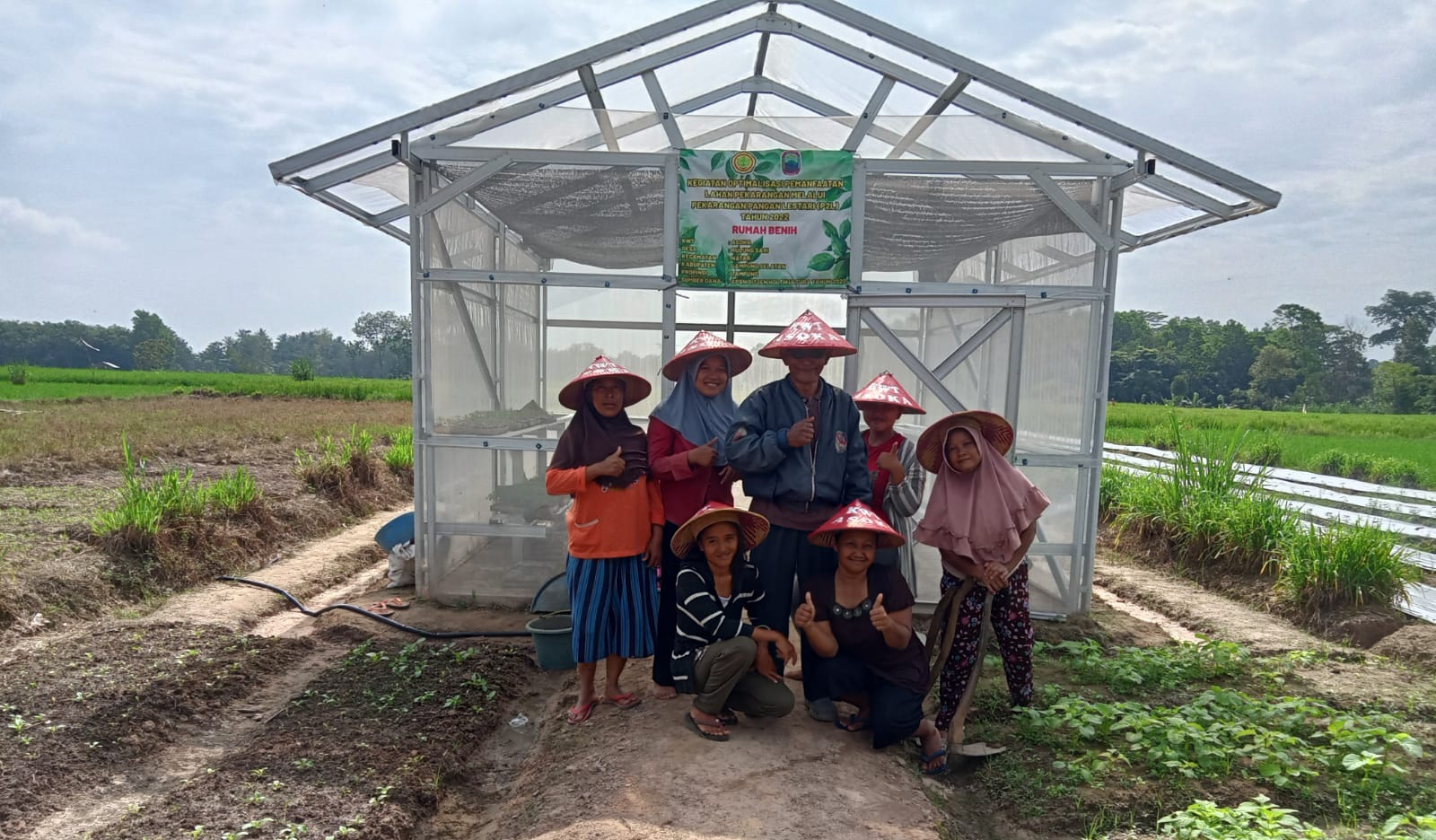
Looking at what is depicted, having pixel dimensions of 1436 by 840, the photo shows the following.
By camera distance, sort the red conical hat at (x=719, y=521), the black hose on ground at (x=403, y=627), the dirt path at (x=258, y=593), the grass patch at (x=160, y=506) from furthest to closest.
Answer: the grass patch at (x=160, y=506) < the dirt path at (x=258, y=593) < the black hose on ground at (x=403, y=627) < the red conical hat at (x=719, y=521)

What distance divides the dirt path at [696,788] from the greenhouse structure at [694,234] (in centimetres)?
222

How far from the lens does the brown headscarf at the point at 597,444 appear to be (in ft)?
11.7

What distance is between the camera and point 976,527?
3.36 m

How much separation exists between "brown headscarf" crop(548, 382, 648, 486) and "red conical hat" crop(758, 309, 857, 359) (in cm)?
73

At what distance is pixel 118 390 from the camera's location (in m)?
25.1

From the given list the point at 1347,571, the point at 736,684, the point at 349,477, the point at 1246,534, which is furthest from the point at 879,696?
the point at 349,477

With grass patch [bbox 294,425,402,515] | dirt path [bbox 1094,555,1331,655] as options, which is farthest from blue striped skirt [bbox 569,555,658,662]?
grass patch [bbox 294,425,402,515]

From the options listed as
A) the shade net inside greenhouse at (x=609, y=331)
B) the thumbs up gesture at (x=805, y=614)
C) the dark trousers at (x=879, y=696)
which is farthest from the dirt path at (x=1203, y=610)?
the thumbs up gesture at (x=805, y=614)

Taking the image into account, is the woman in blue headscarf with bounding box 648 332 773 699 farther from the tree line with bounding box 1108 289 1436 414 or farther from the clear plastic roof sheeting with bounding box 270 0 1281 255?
the tree line with bounding box 1108 289 1436 414

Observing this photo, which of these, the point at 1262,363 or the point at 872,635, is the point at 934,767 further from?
the point at 1262,363

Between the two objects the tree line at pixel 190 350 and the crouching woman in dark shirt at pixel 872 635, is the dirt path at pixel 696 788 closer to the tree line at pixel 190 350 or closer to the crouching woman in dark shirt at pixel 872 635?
the crouching woman in dark shirt at pixel 872 635

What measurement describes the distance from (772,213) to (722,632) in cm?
283

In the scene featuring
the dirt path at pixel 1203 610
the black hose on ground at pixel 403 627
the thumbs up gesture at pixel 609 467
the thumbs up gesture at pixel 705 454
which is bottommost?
the black hose on ground at pixel 403 627

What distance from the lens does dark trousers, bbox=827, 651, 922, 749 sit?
3273 millimetres
